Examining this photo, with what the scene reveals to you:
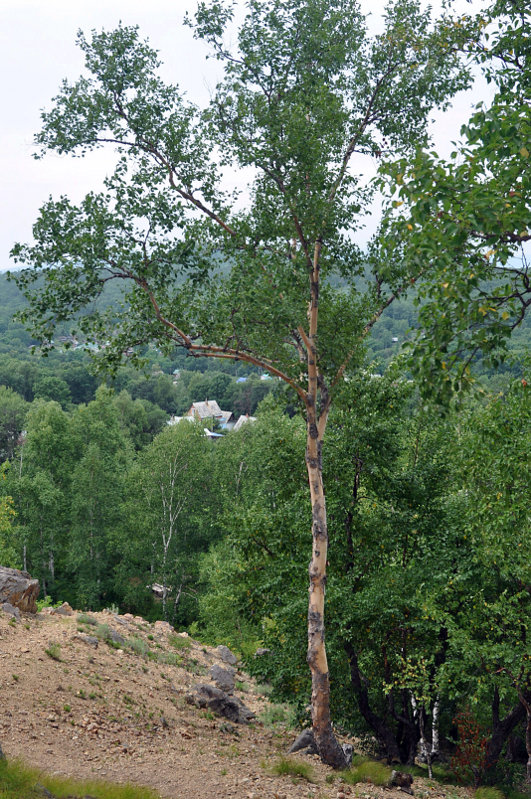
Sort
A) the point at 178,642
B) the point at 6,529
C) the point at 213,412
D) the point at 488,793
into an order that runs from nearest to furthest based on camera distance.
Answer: the point at 488,793, the point at 178,642, the point at 6,529, the point at 213,412

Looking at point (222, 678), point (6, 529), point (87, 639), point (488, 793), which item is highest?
point (6, 529)

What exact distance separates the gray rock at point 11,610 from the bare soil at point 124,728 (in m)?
0.33

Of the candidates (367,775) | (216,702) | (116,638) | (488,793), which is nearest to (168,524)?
(116,638)

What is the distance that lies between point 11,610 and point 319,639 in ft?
29.5

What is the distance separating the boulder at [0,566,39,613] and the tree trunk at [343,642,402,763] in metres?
9.07

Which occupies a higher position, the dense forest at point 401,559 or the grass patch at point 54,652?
the dense forest at point 401,559

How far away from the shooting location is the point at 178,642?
2081 cm

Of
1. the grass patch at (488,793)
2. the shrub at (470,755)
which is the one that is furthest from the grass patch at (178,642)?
the grass patch at (488,793)

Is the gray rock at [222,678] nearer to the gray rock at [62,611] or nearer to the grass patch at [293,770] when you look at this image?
the gray rock at [62,611]

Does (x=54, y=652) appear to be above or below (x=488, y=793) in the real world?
above

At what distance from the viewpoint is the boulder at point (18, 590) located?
1725 cm

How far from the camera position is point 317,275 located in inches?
503

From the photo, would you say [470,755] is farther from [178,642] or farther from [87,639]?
[87,639]

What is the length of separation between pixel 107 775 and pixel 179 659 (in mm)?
9291
